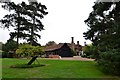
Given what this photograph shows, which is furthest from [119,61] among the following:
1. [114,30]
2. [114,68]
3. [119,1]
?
[119,1]

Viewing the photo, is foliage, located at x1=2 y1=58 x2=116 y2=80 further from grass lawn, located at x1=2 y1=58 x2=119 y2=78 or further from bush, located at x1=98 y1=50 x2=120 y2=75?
bush, located at x1=98 y1=50 x2=120 y2=75

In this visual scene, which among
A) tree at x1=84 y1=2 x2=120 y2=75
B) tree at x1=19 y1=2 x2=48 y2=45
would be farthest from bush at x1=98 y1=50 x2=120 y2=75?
tree at x1=19 y1=2 x2=48 y2=45

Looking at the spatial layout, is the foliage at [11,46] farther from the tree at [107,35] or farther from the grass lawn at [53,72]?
the grass lawn at [53,72]

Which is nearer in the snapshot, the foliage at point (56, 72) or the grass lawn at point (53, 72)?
the foliage at point (56, 72)

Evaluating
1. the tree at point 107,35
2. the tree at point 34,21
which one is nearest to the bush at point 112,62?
the tree at point 107,35

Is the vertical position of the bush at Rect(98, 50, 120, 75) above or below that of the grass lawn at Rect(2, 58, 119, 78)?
above

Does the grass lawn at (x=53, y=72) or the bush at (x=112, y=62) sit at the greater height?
the bush at (x=112, y=62)

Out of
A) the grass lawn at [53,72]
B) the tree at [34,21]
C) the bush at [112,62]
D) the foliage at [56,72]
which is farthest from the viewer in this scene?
the tree at [34,21]

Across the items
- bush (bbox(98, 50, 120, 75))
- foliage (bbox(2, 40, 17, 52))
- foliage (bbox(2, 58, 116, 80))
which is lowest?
foliage (bbox(2, 58, 116, 80))

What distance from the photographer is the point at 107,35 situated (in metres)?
24.9

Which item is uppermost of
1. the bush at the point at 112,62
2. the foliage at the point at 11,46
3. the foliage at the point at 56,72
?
the foliage at the point at 11,46

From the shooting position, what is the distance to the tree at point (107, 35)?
21.5m

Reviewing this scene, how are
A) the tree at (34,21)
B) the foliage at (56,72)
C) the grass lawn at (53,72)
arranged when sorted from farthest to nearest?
1. the tree at (34,21)
2. the grass lawn at (53,72)
3. the foliage at (56,72)

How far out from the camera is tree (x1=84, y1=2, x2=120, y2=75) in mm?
21469
